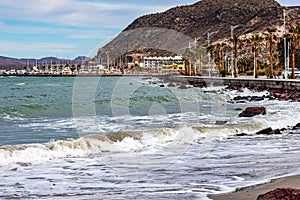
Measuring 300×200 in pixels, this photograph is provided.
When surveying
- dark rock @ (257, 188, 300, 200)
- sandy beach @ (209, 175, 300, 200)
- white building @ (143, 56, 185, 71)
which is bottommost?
sandy beach @ (209, 175, 300, 200)

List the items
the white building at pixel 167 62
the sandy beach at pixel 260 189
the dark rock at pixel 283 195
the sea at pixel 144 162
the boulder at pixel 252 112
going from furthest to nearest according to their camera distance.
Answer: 1. the white building at pixel 167 62
2. the boulder at pixel 252 112
3. the sea at pixel 144 162
4. the sandy beach at pixel 260 189
5. the dark rock at pixel 283 195

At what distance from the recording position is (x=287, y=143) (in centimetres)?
1600

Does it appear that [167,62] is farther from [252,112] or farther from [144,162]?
[144,162]

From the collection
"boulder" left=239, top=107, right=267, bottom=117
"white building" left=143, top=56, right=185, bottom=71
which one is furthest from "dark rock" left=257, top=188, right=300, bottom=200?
"white building" left=143, top=56, right=185, bottom=71

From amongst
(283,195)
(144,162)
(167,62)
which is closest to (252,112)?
(144,162)

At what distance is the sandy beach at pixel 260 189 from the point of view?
8.70m

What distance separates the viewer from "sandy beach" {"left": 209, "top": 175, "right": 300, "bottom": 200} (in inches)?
342

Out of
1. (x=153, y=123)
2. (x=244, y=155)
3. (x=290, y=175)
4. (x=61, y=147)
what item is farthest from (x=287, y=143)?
(x=153, y=123)

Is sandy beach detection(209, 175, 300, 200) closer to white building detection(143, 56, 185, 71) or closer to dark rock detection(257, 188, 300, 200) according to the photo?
dark rock detection(257, 188, 300, 200)

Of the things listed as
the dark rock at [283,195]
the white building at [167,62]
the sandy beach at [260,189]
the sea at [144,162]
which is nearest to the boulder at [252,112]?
the sea at [144,162]

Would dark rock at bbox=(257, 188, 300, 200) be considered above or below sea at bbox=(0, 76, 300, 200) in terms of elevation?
above

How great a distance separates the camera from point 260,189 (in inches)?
363

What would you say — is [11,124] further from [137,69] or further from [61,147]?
[137,69]

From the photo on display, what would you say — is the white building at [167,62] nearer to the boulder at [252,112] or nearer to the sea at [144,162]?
the boulder at [252,112]
